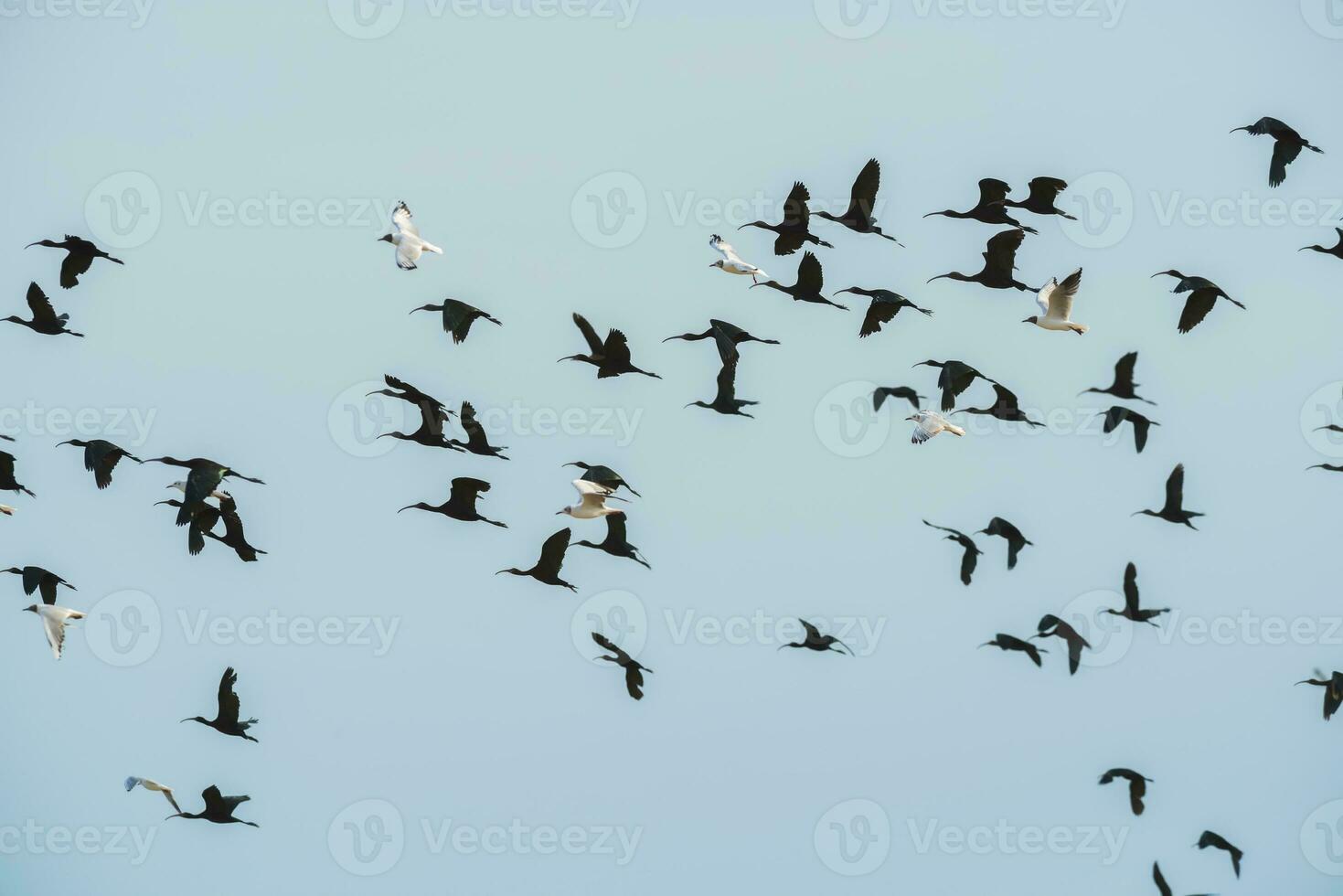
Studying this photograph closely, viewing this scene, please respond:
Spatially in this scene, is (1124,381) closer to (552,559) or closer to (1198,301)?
(1198,301)

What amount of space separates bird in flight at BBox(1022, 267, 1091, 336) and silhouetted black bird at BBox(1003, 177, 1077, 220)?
3.83 ft

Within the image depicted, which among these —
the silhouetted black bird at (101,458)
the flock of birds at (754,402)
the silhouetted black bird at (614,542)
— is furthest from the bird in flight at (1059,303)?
the silhouetted black bird at (101,458)

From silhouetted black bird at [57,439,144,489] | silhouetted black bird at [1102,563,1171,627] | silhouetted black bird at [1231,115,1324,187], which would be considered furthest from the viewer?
silhouetted black bird at [1102,563,1171,627]

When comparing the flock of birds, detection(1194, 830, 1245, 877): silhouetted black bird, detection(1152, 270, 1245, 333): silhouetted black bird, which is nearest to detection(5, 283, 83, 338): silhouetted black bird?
the flock of birds

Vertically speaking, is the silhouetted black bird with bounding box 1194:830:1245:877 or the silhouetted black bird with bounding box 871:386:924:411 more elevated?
the silhouetted black bird with bounding box 871:386:924:411

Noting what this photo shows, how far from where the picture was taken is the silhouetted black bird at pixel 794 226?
121ft

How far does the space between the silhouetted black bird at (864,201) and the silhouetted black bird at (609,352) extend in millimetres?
4035

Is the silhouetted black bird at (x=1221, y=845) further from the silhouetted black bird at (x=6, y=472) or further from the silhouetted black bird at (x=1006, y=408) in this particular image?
the silhouetted black bird at (x=6, y=472)

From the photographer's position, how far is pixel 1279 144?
1395 inches

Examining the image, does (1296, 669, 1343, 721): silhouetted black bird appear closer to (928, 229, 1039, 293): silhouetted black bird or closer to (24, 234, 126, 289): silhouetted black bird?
(928, 229, 1039, 293): silhouetted black bird

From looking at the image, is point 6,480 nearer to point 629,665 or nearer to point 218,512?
point 218,512

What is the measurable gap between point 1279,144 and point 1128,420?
498 cm

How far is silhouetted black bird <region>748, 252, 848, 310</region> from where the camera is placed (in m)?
37.2

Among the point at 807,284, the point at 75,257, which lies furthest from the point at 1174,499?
the point at 75,257
